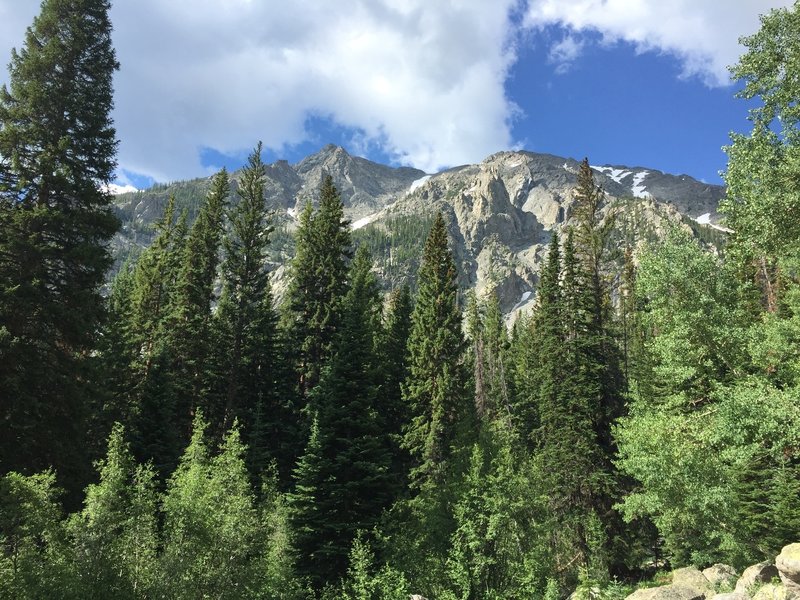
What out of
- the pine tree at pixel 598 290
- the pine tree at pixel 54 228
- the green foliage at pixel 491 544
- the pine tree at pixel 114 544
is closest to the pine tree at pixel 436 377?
the green foliage at pixel 491 544

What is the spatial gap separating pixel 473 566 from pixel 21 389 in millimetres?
15657

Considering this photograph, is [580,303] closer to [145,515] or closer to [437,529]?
[437,529]

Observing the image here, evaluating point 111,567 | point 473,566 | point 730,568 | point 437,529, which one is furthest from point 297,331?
point 730,568

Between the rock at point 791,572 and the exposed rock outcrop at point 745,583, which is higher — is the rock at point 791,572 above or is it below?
above

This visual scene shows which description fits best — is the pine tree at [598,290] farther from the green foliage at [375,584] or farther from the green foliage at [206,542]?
the green foliage at [206,542]

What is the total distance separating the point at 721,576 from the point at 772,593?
10501mm

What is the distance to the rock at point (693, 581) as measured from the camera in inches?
737

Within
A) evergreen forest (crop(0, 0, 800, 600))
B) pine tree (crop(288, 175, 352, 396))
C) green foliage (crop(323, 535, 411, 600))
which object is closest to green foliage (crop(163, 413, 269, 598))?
evergreen forest (crop(0, 0, 800, 600))

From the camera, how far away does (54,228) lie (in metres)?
17.2

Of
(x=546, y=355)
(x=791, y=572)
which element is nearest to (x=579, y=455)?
(x=546, y=355)

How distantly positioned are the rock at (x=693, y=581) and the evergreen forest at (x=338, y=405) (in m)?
1.90

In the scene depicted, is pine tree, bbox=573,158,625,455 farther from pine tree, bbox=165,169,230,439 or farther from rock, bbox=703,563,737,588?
pine tree, bbox=165,169,230,439

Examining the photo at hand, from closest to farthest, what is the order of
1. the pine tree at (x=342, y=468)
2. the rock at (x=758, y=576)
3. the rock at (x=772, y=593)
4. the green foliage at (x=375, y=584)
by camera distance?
the rock at (x=772, y=593)
the green foliage at (x=375, y=584)
the rock at (x=758, y=576)
the pine tree at (x=342, y=468)

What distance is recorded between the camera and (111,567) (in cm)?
1145
